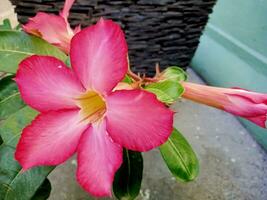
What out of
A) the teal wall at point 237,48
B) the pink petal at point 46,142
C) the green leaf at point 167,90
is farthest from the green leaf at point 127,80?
the teal wall at point 237,48

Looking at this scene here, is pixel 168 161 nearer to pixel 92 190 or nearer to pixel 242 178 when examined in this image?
pixel 92 190

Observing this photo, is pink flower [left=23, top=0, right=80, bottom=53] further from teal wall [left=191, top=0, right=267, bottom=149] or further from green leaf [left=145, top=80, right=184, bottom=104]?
teal wall [left=191, top=0, right=267, bottom=149]

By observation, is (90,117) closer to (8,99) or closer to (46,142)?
(46,142)

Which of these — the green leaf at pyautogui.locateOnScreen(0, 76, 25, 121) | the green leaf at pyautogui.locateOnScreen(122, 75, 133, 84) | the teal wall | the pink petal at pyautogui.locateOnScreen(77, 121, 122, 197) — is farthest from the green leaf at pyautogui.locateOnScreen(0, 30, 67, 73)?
the teal wall

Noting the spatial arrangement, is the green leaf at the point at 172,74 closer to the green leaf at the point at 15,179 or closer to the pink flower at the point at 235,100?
the pink flower at the point at 235,100

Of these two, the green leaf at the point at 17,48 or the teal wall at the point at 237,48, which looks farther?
the teal wall at the point at 237,48

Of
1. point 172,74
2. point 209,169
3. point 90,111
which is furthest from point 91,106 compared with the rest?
point 209,169

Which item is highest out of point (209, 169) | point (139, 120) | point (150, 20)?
point (139, 120)
